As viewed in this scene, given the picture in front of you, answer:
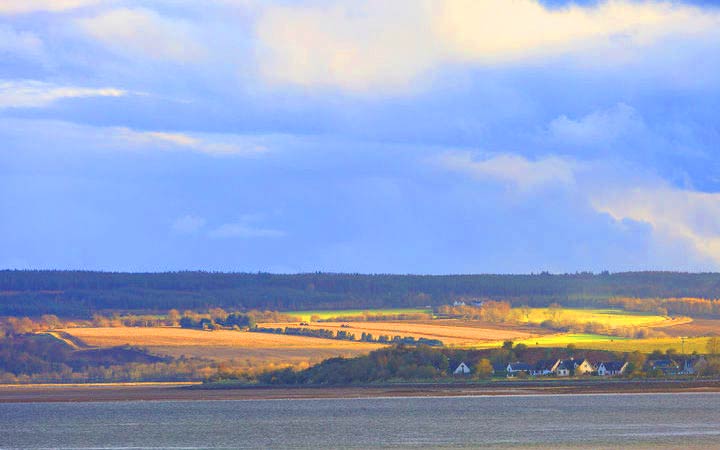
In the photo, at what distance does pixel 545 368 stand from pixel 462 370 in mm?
9732

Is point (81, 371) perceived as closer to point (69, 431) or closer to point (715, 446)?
point (69, 431)

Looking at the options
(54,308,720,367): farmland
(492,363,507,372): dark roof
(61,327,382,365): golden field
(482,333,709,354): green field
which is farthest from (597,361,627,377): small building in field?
(61,327,382,365): golden field

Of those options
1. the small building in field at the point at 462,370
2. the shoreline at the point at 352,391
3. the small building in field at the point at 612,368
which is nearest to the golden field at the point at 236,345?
the shoreline at the point at 352,391

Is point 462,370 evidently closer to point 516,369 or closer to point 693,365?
point 516,369

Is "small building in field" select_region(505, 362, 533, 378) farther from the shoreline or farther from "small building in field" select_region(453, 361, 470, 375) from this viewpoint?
the shoreline

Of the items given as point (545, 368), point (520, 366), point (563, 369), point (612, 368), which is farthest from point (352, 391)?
point (612, 368)

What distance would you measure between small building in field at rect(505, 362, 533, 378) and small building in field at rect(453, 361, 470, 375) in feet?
15.3

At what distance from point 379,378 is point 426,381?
19.4 ft

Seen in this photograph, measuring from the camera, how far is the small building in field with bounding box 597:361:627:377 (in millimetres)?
154125

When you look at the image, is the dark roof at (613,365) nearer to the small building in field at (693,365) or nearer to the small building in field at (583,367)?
the small building in field at (583,367)

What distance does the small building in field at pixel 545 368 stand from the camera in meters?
157

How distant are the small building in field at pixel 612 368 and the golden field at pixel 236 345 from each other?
3361 cm

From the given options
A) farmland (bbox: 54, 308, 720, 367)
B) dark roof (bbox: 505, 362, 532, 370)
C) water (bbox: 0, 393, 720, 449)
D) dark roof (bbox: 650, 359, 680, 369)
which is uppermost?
farmland (bbox: 54, 308, 720, 367)

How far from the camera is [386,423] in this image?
345 ft
